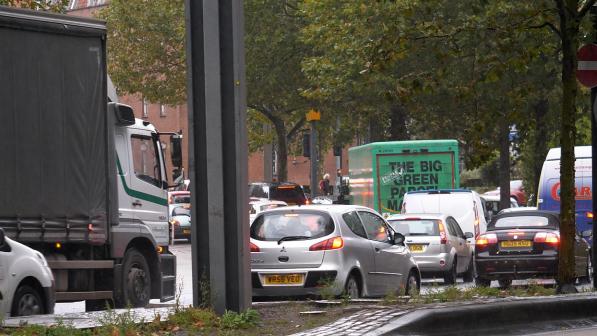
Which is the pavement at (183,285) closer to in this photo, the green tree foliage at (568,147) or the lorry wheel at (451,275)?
the lorry wheel at (451,275)

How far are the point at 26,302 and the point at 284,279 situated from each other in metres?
4.58

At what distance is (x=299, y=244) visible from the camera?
59.4 feet

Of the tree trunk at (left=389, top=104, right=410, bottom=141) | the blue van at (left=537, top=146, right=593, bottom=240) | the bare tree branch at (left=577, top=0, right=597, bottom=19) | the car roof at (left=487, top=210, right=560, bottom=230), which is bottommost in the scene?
the car roof at (left=487, top=210, right=560, bottom=230)

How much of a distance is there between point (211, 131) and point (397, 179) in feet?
80.5

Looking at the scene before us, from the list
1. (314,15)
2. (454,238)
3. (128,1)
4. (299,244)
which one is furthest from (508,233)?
(128,1)

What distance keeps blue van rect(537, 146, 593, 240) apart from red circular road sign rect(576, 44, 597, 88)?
12.8 meters

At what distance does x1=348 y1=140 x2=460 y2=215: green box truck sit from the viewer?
36.2 meters

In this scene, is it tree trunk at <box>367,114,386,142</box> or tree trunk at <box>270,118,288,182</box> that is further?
tree trunk at <box>270,118,288,182</box>

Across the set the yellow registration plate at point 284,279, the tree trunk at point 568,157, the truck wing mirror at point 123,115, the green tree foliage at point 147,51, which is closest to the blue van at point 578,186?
the yellow registration plate at point 284,279

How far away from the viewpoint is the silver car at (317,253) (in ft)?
58.7

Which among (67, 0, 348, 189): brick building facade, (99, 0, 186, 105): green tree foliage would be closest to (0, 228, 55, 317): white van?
(99, 0, 186, 105): green tree foliage

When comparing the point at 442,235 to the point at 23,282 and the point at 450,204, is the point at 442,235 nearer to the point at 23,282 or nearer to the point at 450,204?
the point at 450,204

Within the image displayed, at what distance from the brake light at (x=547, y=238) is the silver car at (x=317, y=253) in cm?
496

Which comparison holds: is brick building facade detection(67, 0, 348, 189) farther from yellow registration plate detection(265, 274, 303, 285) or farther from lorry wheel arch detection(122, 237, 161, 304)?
yellow registration plate detection(265, 274, 303, 285)
